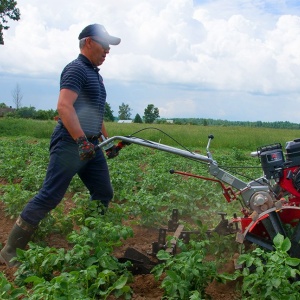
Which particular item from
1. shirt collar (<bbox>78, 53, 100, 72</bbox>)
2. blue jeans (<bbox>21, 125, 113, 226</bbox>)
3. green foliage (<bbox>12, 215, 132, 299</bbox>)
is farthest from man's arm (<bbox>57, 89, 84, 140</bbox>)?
green foliage (<bbox>12, 215, 132, 299</bbox>)

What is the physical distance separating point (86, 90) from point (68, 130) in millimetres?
498

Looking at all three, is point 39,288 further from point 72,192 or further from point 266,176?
point 72,192

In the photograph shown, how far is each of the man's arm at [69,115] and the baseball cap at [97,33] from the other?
64 cm

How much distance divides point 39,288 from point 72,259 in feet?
2.59

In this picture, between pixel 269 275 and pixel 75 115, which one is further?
pixel 75 115

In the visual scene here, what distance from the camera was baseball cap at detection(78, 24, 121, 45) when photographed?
4.50m

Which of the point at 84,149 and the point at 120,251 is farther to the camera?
the point at 120,251

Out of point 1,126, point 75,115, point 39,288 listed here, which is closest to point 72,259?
point 39,288

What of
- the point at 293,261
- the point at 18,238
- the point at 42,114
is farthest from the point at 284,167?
the point at 42,114

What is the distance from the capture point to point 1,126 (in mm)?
30438

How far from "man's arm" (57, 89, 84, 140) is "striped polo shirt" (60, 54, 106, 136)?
0.37ft

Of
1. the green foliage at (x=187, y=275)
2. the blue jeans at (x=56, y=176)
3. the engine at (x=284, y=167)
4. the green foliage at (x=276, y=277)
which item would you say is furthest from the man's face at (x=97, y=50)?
the green foliage at (x=276, y=277)

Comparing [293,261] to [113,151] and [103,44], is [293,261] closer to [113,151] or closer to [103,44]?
[113,151]

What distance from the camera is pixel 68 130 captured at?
13.8 ft
